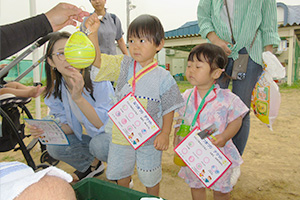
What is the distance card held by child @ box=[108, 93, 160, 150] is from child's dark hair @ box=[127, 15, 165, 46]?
0.40 metres

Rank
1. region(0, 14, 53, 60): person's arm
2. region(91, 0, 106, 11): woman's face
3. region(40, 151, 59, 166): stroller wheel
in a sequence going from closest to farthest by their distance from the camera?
region(0, 14, 53, 60): person's arm
region(40, 151, 59, 166): stroller wheel
region(91, 0, 106, 11): woman's face

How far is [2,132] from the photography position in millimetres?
1736

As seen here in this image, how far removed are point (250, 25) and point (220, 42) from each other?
→ 258 mm

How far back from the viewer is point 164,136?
1441 millimetres

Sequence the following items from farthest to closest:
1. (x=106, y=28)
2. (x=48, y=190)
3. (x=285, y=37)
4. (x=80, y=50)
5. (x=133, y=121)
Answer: (x=285, y=37) → (x=106, y=28) → (x=133, y=121) → (x=80, y=50) → (x=48, y=190)

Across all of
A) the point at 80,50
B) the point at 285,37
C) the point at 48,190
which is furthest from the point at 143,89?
the point at 285,37

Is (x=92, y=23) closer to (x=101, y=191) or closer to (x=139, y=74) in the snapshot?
(x=139, y=74)

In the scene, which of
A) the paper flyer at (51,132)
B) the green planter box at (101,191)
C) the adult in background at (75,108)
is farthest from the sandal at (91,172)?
the green planter box at (101,191)

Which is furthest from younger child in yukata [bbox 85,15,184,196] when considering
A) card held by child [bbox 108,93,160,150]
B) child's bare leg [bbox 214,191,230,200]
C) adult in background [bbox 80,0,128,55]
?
adult in background [bbox 80,0,128,55]

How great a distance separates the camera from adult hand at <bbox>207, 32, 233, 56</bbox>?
1800mm

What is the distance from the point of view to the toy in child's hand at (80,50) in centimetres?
130

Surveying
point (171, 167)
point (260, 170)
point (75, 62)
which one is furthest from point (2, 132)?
point (260, 170)

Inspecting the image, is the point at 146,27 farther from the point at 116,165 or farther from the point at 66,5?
the point at 116,165

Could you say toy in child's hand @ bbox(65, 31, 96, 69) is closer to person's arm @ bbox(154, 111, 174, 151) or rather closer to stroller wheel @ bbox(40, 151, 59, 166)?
person's arm @ bbox(154, 111, 174, 151)
